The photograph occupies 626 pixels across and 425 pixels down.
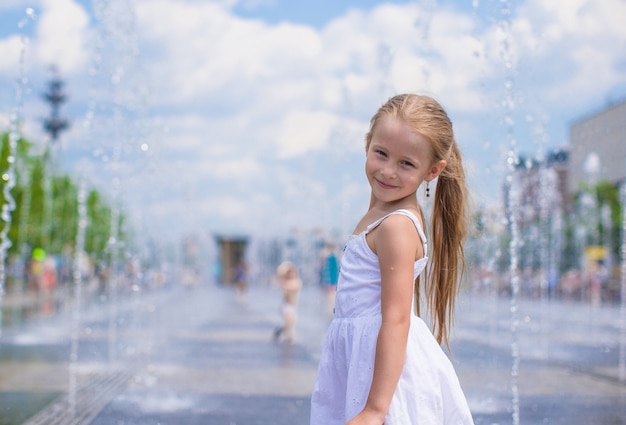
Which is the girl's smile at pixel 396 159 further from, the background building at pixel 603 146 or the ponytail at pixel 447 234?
the background building at pixel 603 146

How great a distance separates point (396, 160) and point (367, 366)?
1.66ft

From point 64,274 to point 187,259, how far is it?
14.8 metres

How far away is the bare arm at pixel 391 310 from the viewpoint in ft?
6.53

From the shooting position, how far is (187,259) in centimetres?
5816

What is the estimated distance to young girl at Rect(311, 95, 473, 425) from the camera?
203 cm

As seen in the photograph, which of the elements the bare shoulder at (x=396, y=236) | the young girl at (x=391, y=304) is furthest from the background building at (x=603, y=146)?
the bare shoulder at (x=396, y=236)

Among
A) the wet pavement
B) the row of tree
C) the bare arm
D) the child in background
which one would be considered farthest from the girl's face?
the row of tree

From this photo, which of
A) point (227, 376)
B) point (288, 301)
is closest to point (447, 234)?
point (227, 376)

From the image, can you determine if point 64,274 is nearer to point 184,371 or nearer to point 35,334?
point 35,334

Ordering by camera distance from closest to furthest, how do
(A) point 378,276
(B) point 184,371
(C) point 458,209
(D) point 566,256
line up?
(A) point 378,276 → (C) point 458,209 → (B) point 184,371 → (D) point 566,256

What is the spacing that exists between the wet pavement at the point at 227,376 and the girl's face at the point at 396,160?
2.78 ft

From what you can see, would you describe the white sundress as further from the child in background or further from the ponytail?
the child in background

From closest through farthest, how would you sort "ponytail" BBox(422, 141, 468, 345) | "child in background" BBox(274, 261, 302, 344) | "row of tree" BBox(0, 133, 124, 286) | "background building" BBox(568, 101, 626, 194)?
"ponytail" BBox(422, 141, 468, 345)
"child in background" BBox(274, 261, 302, 344)
"row of tree" BBox(0, 133, 124, 286)
"background building" BBox(568, 101, 626, 194)

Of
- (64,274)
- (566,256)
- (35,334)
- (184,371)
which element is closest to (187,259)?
(64,274)
